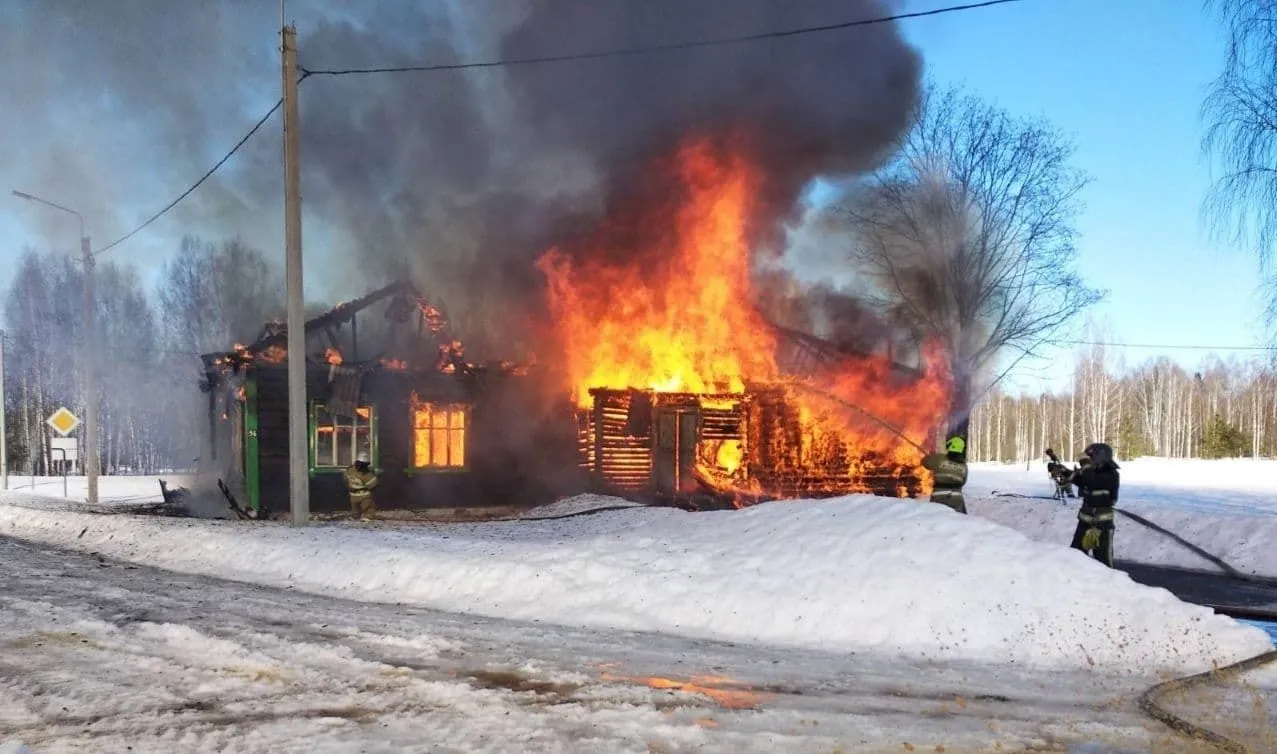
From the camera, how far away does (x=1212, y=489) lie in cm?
2823

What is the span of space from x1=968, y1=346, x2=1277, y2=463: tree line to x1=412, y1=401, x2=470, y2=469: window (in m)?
44.0

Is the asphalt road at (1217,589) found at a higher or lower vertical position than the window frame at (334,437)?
lower

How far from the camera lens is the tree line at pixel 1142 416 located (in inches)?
2211

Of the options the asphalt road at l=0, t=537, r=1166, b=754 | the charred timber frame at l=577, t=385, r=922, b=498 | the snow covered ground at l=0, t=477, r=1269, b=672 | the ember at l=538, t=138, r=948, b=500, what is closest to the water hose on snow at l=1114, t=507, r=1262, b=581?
the ember at l=538, t=138, r=948, b=500

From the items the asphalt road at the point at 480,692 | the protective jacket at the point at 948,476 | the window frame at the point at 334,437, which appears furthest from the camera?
the window frame at the point at 334,437

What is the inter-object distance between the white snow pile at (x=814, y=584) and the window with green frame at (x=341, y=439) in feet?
22.6

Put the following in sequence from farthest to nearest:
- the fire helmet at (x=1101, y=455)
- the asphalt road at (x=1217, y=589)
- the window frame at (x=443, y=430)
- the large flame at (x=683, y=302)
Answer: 1. the window frame at (x=443, y=430)
2. the large flame at (x=683, y=302)
3. the fire helmet at (x=1101, y=455)
4. the asphalt road at (x=1217, y=589)

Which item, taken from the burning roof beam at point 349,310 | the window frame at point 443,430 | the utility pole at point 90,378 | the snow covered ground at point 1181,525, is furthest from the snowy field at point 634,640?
the utility pole at point 90,378

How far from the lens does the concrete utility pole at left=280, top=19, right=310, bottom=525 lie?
12.5 meters

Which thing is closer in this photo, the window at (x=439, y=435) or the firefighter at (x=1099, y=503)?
the firefighter at (x=1099, y=503)

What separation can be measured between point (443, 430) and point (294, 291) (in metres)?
6.62

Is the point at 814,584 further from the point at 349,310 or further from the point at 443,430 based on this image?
the point at 349,310

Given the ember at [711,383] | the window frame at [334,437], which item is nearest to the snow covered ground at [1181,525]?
the ember at [711,383]

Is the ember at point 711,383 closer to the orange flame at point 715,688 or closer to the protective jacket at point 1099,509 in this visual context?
the protective jacket at point 1099,509
